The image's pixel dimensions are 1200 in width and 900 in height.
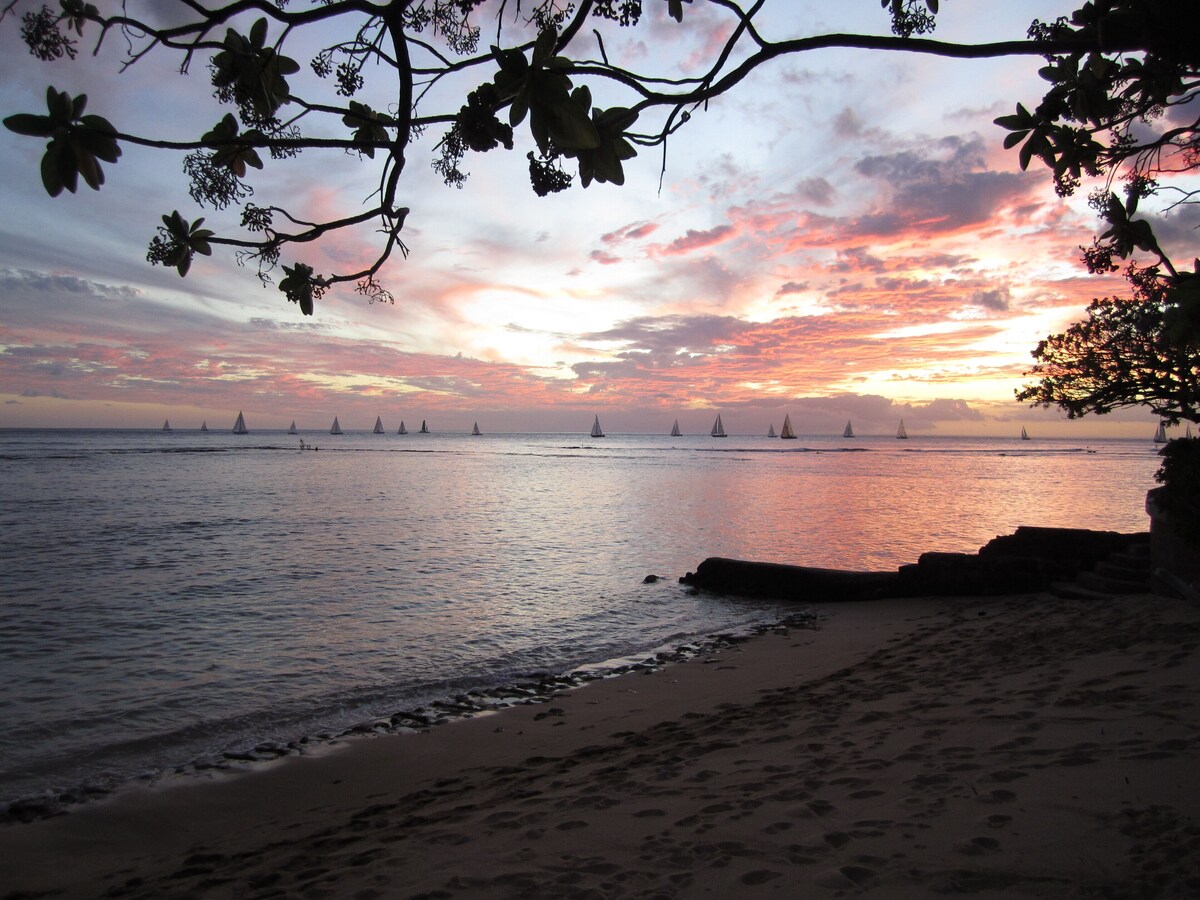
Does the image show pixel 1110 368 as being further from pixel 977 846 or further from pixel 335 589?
pixel 335 589

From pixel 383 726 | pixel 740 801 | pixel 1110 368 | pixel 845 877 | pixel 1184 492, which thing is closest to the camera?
pixel 845 877

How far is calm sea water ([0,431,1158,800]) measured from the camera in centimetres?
763

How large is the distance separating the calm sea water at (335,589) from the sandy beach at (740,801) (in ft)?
5.03

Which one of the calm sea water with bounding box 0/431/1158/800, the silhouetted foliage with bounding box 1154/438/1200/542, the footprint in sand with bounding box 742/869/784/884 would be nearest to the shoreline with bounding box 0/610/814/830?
the calm sea water with bounding box 0/431/1158/800

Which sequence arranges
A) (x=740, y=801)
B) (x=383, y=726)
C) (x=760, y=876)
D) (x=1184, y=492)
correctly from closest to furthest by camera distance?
(x=760, y=876), (x=740, y=801), (x=383, y=726), (x=1184, y=492)

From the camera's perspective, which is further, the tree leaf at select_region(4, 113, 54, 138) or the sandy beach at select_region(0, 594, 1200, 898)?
the sandy beach at select_region(0, 594, 1200, 898)

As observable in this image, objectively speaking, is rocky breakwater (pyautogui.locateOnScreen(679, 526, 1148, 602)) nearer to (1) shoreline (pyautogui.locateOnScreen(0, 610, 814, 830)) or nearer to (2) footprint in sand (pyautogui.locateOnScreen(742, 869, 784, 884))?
(1) shoreline (pyautogui.locateOnScreen(0, 610, 814, 830))

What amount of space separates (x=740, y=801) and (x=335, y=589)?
11.6m

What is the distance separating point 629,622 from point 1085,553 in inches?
330

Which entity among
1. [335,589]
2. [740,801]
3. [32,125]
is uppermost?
[32,125]

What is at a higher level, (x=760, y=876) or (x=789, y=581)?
(x=760, y=876)

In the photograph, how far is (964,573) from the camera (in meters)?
12.1

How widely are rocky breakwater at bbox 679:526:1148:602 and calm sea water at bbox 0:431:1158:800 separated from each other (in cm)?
101

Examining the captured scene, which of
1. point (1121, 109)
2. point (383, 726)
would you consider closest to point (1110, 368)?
point (1121, 109)
